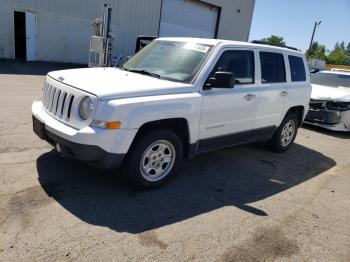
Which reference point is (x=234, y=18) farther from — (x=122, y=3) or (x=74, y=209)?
(x=74, y=209)

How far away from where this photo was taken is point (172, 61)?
16.0 ft

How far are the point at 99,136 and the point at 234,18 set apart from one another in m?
24.5

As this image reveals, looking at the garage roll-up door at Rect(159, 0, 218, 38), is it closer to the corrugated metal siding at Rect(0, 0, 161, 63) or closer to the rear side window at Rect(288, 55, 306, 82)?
the corrugated metal siding at Rect(0, 0, 161, 63)

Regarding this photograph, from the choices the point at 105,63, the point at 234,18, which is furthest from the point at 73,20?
the point at 234,18

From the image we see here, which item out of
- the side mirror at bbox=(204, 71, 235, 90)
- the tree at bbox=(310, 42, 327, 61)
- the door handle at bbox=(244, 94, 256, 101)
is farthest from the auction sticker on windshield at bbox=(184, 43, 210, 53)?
the tree at bbox=(310, 42, 327, 61)

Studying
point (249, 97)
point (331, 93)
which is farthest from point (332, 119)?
point (249, 97)

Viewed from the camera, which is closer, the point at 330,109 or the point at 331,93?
the point at 330,109

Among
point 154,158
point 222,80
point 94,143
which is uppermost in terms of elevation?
point 222,80

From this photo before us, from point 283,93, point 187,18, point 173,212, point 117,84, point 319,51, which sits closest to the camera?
point 173,212

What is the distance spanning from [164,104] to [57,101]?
1.30 meters

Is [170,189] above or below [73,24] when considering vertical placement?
below

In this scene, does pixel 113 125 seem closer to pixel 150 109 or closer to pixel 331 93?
pixel 150 109

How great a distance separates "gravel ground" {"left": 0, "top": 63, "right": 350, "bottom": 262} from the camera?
321 cm

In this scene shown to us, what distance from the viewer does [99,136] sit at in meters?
3.69
